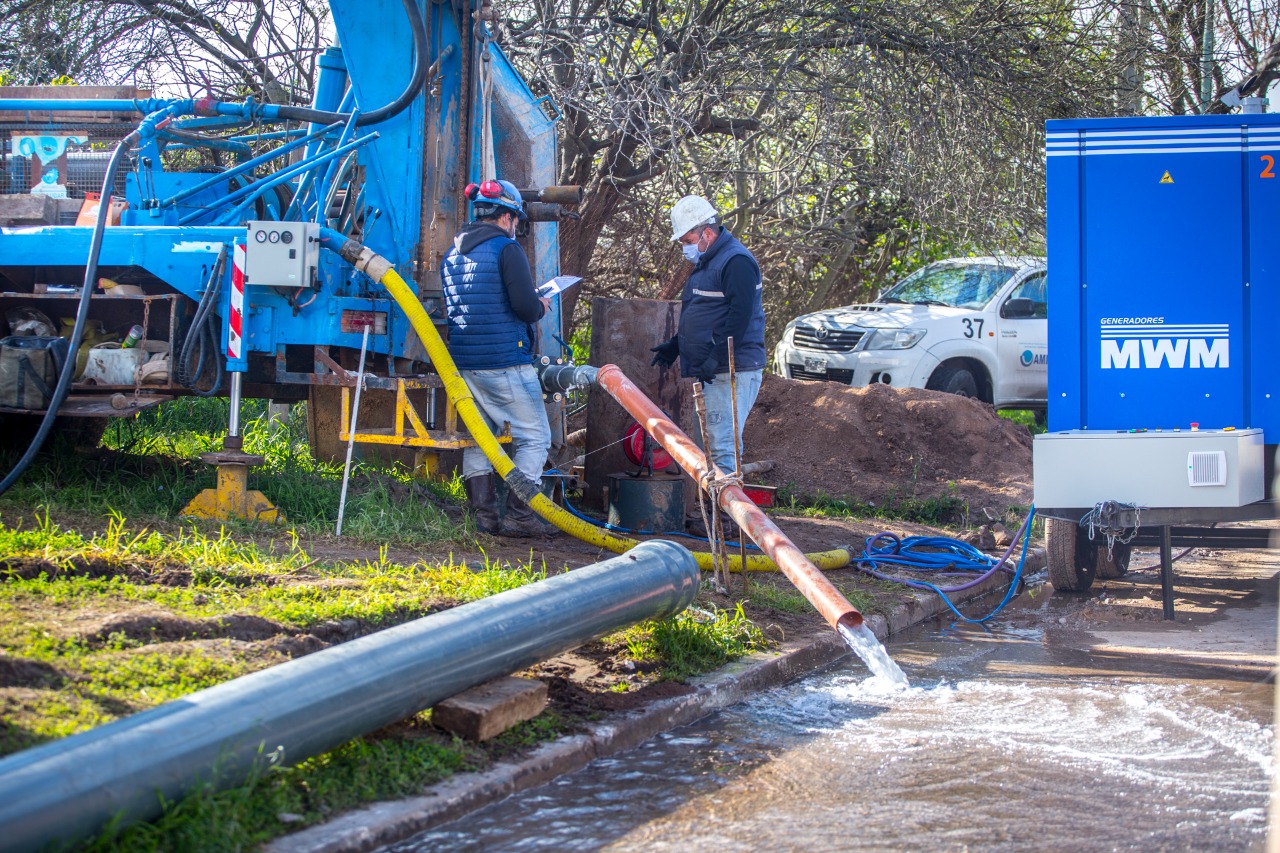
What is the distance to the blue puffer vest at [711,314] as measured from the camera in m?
8.30

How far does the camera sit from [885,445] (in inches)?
455

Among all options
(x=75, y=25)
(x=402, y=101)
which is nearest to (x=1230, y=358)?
(x=402, y=101)

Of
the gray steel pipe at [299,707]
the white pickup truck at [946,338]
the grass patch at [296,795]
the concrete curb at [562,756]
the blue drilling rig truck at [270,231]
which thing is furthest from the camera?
the white pickup truck at [946,338]

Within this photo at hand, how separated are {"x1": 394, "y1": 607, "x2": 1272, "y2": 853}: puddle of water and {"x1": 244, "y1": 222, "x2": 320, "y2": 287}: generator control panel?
400 cm

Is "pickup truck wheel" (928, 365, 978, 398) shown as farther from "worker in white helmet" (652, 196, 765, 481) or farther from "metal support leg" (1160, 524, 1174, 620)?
"metal support leg" (1160, 524, 1174, 620)

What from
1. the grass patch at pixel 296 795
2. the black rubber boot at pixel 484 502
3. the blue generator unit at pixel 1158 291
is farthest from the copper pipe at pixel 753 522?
the blue generator unit at pixel 1158 291

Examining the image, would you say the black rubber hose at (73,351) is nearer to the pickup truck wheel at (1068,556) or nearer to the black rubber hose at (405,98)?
the black rubber hose at (405,98)

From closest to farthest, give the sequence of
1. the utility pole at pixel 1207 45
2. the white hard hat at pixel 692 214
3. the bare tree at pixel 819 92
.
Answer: the white hard hat at pixel 692 214 → the bare tree at pixel 819 92 → the utility pole at pixel 1207 45

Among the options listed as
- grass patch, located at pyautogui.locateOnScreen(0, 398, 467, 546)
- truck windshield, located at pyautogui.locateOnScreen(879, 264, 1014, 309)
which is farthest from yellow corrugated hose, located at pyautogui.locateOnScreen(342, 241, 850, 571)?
truck windshield, located at pyautogui.locateOnScreen(879, 264, 1014, 309)

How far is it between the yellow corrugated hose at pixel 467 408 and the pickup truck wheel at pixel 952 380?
634cm

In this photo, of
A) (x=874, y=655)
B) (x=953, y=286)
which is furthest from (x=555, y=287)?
(x=953, y=286)

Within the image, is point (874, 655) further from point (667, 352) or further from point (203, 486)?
point (203, 486)

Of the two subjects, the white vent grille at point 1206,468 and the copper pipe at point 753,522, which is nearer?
the copper pipe at point 753,522

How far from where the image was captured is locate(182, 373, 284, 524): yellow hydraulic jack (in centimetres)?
755
